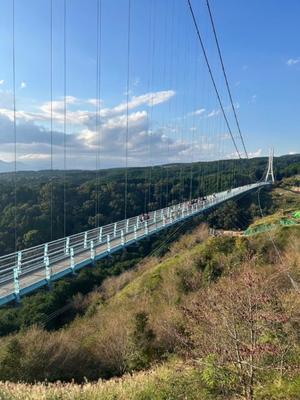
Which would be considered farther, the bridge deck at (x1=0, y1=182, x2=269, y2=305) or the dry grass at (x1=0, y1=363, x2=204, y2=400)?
the bridge deck at (x1=0, y1=182, x2=269, y2=305)

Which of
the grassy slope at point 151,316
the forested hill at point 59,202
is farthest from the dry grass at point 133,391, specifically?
the forested hill at point 59,202

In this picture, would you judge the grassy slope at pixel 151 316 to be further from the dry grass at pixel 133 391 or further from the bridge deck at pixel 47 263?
the bridge deck at pixel 47 263

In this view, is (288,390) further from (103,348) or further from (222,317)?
(103,348)

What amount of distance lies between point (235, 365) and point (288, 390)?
2.69 ft

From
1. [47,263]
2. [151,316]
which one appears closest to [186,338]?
[47,263]

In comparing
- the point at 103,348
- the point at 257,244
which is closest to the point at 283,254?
the point at 257,244

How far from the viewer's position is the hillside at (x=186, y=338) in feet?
20.9

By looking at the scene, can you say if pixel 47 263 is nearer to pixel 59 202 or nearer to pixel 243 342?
pixel 243 342

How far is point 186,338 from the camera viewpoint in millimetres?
8172

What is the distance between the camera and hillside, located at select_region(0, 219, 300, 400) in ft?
20.9

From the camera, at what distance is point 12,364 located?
46.1 ft

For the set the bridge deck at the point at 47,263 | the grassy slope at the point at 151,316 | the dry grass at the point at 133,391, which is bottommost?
the grassy slope at the point at 151,316

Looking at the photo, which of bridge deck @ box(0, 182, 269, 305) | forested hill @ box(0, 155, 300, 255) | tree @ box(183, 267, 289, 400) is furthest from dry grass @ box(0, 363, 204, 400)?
forested hill @ box(0, 155, 300, 255)

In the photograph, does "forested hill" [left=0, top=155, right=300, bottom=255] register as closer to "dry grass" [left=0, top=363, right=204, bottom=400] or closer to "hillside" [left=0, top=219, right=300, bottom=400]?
"hillside" [left=0, top=219, right=300, bottom=400]
